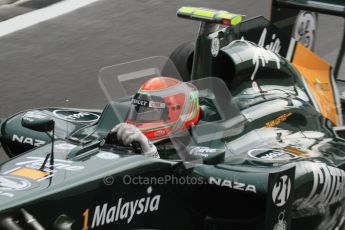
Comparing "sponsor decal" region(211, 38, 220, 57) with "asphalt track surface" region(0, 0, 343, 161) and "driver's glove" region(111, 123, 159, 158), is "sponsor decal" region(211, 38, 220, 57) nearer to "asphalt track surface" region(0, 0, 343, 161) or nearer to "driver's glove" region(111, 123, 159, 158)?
"driver's glove" region(111, 123, 159, 158)

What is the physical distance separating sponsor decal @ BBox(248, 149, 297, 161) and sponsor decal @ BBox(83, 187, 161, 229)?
79 centimetres

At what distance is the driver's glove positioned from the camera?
16.5ft

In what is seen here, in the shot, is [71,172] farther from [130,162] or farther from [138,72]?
[138,72]

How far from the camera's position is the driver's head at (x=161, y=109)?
5254mm

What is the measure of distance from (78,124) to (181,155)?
122 cm

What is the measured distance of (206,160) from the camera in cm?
514

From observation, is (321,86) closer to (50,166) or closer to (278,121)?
(278,121)

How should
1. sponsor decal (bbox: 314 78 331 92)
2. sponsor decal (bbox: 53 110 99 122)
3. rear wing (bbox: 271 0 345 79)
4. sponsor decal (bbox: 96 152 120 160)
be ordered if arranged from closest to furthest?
sponsor decal (bbox: 96 152 120 160)
sponsor decal (bbox: 53 110 99 122)
sponsor decal (bbox: 314 78 331 92)
rear wing (bbox: 271 0 345 79)

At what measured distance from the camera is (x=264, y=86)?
6.45 metres

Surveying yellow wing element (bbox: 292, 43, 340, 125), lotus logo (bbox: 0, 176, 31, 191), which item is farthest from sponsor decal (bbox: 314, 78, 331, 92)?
lotus logo (bbox: 0, 176, 31, 191)

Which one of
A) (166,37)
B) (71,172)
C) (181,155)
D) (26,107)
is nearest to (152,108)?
(181,155)

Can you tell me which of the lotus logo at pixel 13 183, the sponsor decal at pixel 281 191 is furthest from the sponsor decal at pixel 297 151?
the lotus logo at pixel 13 183

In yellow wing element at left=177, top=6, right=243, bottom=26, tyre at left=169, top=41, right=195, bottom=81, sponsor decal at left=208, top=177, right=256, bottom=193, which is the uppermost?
yellow wing element at left=177, top=6, right=243, bottom=26

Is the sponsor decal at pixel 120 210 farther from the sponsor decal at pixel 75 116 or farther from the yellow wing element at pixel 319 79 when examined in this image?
the yellow wing element at pixel 319 79
